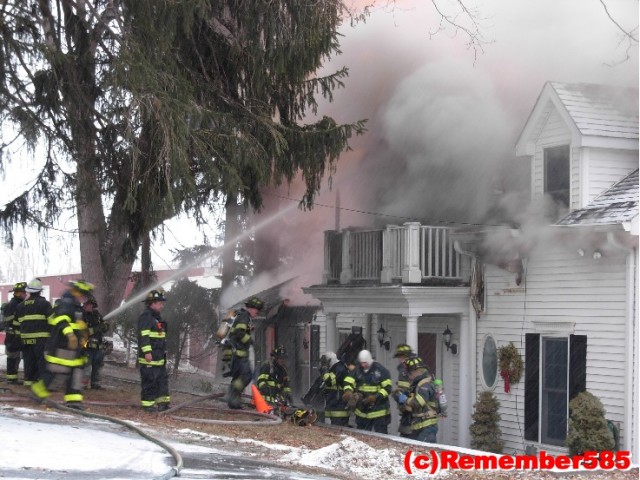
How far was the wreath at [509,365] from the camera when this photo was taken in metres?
14.6

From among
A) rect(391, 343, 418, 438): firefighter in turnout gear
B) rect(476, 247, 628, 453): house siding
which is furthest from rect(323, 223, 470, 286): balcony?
rect(391, 343, 418, 438): firefighter in turnout gear

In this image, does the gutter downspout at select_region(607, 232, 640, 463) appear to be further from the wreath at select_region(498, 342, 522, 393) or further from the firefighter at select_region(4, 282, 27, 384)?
the firefighter at select_region(4, 282, 27, 384)

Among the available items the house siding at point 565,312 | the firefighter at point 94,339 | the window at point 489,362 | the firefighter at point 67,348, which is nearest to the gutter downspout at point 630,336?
the house siding at point 565,312

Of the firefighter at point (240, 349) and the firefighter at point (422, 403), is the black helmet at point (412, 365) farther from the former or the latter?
the firefighter at point (240, 349)

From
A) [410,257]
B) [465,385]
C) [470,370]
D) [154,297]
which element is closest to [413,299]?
[410,257]

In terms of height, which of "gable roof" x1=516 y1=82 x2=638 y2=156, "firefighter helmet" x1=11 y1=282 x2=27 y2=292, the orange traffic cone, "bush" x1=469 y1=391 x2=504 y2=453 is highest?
"gable roof" x1=516 y1=82 x2=638 y2=156

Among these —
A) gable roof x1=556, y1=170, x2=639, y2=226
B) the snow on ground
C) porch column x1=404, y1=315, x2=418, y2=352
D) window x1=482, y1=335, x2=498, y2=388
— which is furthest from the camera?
porch column x1=404, y1=315, x2=418, y2=352

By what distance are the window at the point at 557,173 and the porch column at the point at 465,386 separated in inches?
104

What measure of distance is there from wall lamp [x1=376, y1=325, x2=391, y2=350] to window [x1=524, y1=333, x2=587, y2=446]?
12.3ft

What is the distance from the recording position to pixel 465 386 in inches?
622

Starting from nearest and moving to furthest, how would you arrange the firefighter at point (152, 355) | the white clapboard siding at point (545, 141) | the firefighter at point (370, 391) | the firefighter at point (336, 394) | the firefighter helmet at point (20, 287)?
1. the firefighter at point (152, 355)
2. the firefighter at point (370, 391)
3. the firefighter at point (336, 394)
4. the firefighter helmet at point (20, 287)
5. the white clapboard siding at point (545, 141)

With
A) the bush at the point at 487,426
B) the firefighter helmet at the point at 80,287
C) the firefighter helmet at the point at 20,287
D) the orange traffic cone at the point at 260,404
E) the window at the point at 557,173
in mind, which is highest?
the window at the point at 557,173

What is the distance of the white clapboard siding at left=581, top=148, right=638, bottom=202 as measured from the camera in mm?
13898

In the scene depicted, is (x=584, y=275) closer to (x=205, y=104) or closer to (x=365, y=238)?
(x=365, y=238)
